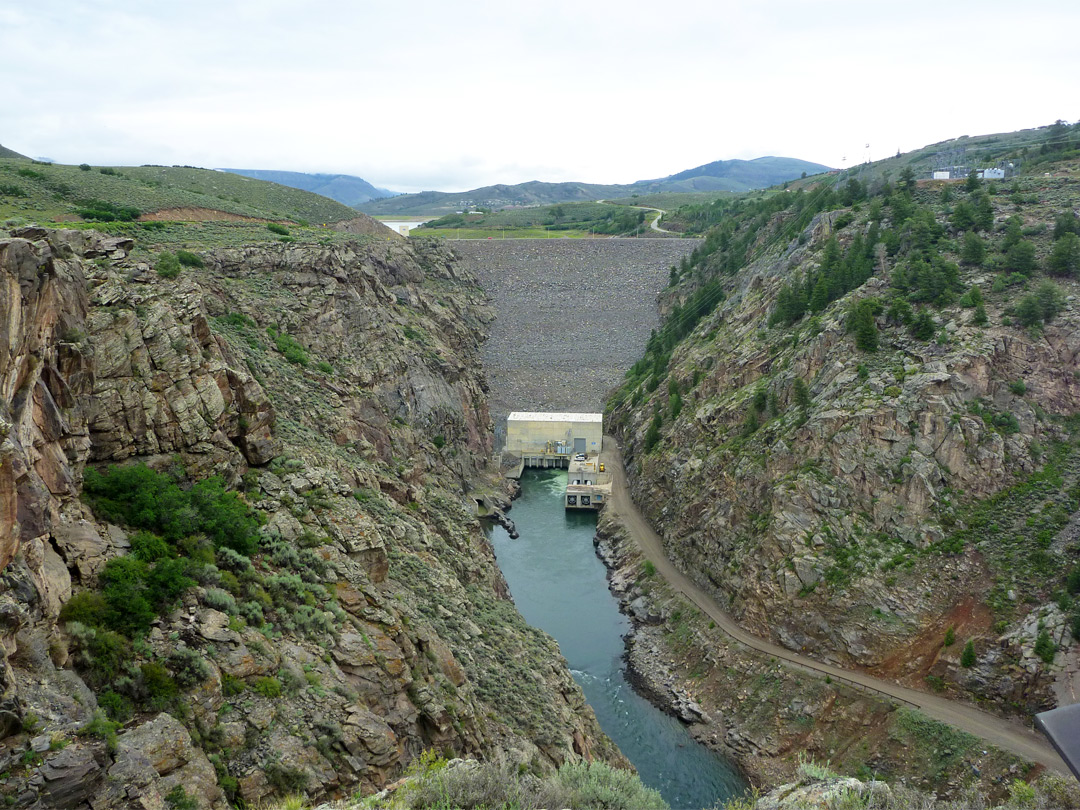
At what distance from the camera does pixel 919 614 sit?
36594 millimetres

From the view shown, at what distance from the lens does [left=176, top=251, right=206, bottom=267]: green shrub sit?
4384cm

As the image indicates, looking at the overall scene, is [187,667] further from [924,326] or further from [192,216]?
[192,216]

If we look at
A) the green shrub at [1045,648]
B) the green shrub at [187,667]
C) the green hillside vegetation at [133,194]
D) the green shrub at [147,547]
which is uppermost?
Answer: the green hillside vegetation at [133,194]

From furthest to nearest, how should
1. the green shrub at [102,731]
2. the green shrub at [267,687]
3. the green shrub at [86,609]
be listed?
the green shrub at [267,687], the green shrub at [86,609], the green shrub at [102,731]

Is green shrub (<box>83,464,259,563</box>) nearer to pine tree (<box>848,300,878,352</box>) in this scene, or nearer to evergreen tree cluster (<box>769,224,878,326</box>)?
pine tree (<box>848,300,878,352</box>)

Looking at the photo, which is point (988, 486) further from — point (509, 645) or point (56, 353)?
point (56, 353)

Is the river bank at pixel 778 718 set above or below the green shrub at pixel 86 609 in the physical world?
below

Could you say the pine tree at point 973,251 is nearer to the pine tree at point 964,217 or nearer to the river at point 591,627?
the pine tree at point 964,217

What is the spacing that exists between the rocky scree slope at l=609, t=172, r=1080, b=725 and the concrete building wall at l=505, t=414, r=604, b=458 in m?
15.4

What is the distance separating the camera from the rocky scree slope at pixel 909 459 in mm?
35688

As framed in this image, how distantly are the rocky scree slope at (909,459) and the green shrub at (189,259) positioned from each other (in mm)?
34534

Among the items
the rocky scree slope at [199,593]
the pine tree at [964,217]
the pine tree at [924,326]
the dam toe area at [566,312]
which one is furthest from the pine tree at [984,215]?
the rocky scree slope at [199,593]

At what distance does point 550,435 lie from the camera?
239ft

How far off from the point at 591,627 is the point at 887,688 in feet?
55.7
